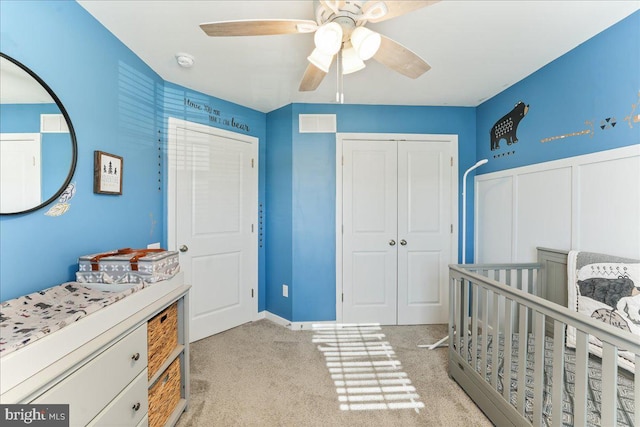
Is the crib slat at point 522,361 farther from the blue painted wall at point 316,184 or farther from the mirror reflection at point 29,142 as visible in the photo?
the mirror reflection at point 29,142

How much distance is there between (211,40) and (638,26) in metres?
2.41

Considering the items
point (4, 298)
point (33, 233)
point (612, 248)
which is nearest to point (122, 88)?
point (33, 233)

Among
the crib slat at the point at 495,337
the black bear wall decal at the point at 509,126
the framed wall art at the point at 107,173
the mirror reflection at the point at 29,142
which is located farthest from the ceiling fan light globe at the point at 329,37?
the black bear wall decal at the point at 509,126

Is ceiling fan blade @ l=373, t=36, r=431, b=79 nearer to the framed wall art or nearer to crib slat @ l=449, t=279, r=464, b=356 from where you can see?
crib slat @ l=449, t=279, r=464, b=356

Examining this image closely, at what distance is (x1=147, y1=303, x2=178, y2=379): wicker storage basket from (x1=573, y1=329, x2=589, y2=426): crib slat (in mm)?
1806

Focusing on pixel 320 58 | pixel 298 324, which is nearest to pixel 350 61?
pixel 320 58

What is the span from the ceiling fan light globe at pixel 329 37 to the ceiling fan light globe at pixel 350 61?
0.72ft

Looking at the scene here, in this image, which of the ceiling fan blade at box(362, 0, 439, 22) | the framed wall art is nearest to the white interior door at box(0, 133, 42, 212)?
the framed wall art

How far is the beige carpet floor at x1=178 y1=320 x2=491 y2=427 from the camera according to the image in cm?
161

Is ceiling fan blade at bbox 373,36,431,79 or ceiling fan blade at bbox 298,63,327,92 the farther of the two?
ceiling fan blade at bbox 298,63,327,92

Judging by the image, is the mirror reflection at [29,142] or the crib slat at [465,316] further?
the crib slat at [465,316]

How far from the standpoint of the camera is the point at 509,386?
1.42m

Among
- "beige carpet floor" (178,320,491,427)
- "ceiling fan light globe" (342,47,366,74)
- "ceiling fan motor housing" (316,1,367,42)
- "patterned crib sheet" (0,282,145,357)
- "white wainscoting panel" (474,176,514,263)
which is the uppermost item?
"ceiling fan motor housing" (316,1,367,42)

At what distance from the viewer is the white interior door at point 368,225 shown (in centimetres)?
280
